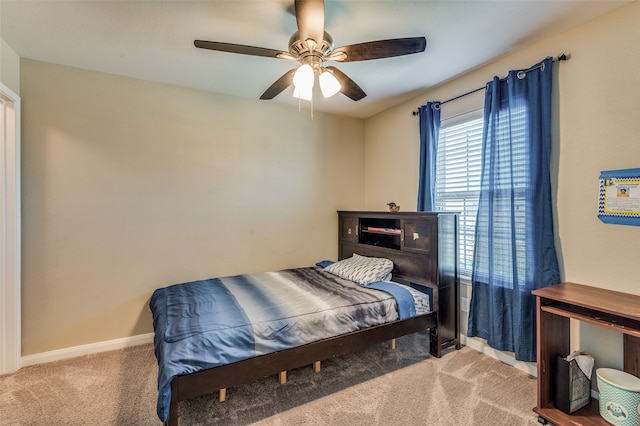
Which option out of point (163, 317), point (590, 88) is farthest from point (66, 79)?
point (590, 88)

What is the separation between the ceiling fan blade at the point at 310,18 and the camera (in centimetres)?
152

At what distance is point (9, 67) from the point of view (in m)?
2.28

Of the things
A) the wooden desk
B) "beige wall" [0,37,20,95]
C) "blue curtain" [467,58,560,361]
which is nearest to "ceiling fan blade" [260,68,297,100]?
"blue curtain" [467,58,560,361]

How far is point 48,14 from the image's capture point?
Answer: 6.23 feet

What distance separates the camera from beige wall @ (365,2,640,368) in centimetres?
183

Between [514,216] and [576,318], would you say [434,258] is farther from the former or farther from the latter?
[576,318]

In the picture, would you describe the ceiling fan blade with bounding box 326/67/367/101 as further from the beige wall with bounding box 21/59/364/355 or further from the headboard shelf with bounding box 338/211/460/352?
the beige wall with bounding box 21/59/364/355

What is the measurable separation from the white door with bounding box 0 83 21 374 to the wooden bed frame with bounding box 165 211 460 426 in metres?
1.83

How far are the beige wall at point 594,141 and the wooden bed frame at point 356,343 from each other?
2.84ft

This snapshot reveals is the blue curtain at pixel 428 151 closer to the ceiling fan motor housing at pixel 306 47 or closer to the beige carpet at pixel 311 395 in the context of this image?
the beige carpet at pixel 311 395

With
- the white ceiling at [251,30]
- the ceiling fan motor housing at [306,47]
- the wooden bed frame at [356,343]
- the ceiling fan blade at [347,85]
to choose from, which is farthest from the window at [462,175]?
the ceiling fan motor housing at [306,47]

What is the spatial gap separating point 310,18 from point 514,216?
207cm

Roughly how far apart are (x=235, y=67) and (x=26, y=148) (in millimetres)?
1884

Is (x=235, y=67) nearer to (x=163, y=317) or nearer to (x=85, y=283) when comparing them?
(x=163, y=317)
